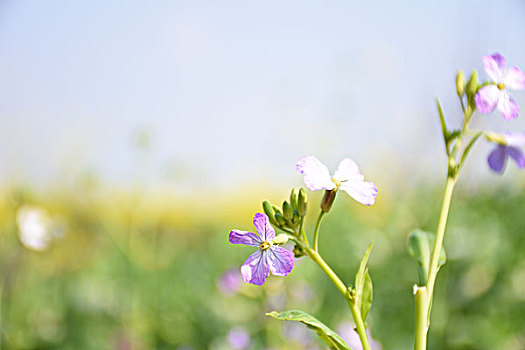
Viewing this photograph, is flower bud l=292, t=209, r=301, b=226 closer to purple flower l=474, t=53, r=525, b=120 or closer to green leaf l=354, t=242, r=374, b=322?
green leaf l=354, t=242, r=374, b=322

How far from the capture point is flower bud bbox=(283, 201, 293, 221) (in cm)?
44

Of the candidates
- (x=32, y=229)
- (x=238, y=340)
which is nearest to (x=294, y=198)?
(x=238, y=340)

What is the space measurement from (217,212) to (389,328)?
1.96 metres

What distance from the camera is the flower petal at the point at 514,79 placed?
49 centimetres

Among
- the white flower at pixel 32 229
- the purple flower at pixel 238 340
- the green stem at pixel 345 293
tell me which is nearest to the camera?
the green stem at pixel 345 293

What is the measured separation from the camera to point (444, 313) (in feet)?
5.25

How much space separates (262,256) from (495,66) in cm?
26

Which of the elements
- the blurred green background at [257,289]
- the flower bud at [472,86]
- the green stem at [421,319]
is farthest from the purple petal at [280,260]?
the blurred green background at [257,289]

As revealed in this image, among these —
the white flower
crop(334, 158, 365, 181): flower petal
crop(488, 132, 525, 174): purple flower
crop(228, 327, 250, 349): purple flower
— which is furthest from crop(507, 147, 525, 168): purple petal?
the white flower

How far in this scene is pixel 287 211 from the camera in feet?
1.47

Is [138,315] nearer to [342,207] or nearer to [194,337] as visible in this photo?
[194,337]

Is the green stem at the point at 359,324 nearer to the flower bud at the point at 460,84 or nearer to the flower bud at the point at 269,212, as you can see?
the flower bud at the point at 269,212

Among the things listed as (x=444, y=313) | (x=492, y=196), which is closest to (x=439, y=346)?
(x=444, y=313)

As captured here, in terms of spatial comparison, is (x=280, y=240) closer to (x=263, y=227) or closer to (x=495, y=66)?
(x=263, y=227)
